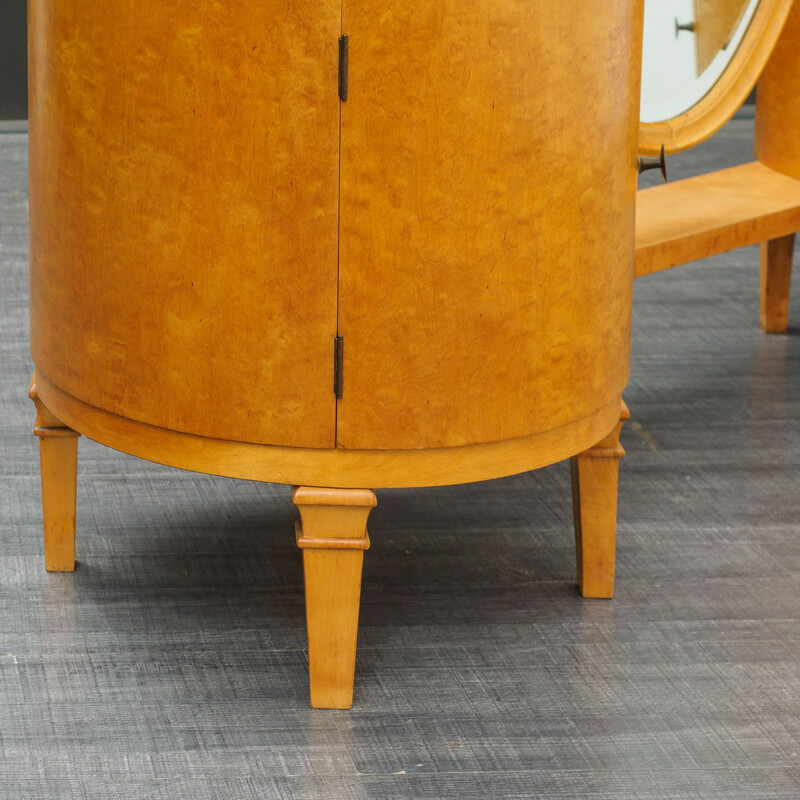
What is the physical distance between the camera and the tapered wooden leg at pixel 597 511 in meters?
1.41

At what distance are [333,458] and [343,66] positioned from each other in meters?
0.34

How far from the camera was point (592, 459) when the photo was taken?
141 cm

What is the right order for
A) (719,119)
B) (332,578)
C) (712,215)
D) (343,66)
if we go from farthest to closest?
1. (712,215)
2. (719,119)
3. (332,578)
4. (343,66)

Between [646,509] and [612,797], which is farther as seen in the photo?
[646,509]

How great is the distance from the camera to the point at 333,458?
1.20 m

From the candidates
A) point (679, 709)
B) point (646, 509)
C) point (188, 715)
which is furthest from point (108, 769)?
point (646, 509)

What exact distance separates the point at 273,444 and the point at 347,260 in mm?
177

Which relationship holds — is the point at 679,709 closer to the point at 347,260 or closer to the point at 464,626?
the point at 464,626

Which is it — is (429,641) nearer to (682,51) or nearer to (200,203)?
(200,203)

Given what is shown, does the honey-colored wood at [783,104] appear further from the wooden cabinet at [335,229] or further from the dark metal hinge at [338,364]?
the dark metal hinge at [338,364]

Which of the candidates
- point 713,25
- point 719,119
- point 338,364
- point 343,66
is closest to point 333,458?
point 338,364

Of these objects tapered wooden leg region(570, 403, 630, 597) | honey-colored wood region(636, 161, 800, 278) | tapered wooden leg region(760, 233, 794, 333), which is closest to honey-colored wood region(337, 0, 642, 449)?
tapered wooden leg region(570, 403, 630, 597)

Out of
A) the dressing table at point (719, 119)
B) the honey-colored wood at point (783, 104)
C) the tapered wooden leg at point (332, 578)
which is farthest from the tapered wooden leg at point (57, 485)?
the honey-colored wood at point (783, 104)

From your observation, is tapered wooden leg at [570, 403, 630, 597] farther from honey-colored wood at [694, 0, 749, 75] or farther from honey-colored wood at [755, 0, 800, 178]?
honey-colored wood at [755, 0, 800, 178]
